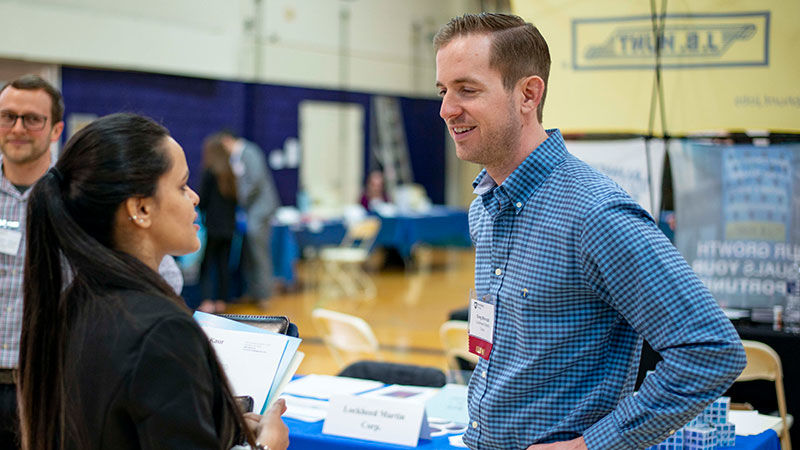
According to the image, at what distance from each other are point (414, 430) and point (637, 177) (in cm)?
201

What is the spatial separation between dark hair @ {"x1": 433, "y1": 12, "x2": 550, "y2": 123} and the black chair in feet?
5.82

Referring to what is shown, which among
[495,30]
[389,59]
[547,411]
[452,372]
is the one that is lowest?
[452,372]

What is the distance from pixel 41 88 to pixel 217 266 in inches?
217

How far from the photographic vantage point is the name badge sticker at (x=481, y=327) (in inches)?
67.4

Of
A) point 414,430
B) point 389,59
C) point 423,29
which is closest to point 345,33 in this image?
point 389,59

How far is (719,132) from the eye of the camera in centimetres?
397

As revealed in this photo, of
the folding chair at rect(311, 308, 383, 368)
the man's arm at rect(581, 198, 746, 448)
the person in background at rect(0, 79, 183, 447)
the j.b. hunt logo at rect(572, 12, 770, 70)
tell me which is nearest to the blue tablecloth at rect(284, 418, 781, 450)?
the person in background at rect(0, 79, 183, 447)

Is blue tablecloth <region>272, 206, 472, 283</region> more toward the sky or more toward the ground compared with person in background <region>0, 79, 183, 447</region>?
more toward the ground

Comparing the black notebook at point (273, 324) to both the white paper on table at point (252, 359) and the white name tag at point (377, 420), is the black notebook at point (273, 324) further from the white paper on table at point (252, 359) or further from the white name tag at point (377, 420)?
A: the white name tag at point (377, 420)

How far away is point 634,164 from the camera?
3.93 metres

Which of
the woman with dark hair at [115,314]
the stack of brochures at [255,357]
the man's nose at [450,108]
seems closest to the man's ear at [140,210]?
the woman with dark hair at [115,314]

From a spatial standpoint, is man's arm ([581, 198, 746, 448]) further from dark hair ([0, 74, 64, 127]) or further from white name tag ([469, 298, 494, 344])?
dark hair ([0, 74, 64, 127])

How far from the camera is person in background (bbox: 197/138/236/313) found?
25.8ft

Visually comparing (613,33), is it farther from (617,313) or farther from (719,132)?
(617,313)
